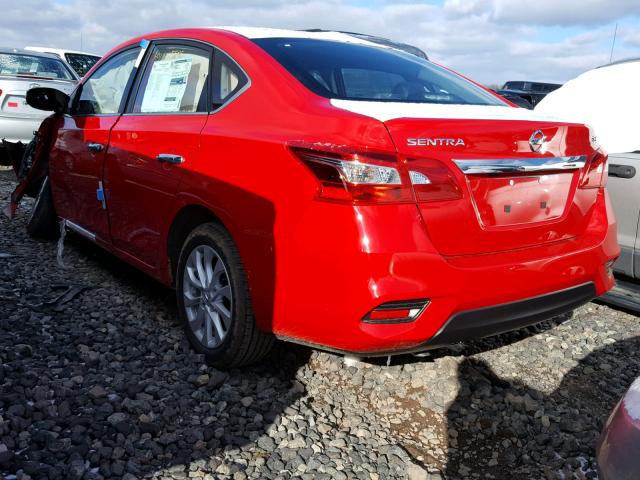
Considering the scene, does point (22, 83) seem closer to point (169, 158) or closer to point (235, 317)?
point (169, 158)

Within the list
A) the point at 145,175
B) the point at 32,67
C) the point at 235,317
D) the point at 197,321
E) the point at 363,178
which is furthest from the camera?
the point at 32,67

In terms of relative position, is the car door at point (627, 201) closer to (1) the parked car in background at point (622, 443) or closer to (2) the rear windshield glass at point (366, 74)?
(2) the rear windshield glass at point (366, 74)

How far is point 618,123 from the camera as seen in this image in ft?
13.3

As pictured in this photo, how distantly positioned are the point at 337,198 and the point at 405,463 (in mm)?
1049

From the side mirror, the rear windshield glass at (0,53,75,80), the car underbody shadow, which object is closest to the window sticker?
the car underbody shadow

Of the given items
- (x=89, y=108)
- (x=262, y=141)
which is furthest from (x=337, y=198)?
(x=89, y=108)

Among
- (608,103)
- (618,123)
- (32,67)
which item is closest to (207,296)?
(618,123)

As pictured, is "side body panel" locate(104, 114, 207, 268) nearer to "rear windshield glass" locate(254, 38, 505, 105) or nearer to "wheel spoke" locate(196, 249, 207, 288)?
"wheel spoke" locate(196, 249, 207, 288)

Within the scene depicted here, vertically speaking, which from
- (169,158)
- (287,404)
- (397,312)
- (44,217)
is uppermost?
(169,158)

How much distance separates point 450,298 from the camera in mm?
2320

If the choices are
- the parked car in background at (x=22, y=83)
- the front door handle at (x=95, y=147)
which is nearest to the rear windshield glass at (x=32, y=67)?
the parked car in background at (x=22, y=83)

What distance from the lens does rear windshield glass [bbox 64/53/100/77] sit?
1404 cm

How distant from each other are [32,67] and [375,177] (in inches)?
325

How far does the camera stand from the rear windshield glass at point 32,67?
8.55 metres
